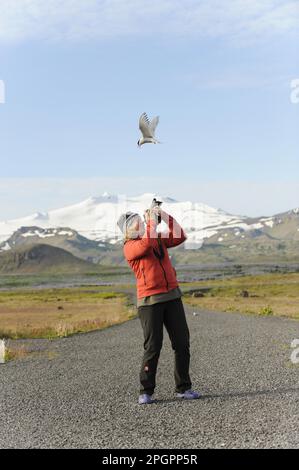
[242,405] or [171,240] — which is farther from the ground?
[171,240]

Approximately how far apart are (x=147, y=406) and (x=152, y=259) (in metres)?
1.97

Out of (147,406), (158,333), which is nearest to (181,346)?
(158,333)

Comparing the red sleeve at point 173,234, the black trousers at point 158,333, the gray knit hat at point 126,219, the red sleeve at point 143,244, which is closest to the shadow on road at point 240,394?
the black trousers at point 158,333

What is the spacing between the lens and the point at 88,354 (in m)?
15.7

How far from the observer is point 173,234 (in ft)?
28.6

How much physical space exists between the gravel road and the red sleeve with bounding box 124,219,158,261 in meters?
2.03

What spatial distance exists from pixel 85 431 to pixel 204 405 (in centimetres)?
190

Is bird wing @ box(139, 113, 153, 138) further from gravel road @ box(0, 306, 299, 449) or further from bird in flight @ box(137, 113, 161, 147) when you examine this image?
gravel road @ box(0, 306, 299, 449)

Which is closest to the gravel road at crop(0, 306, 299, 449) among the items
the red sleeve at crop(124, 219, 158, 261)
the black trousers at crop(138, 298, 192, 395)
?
the black trousers at crop(138, 298, 192, 395)

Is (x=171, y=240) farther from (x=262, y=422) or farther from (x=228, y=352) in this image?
(x=228, y=352)

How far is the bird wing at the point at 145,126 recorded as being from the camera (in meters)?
7.98

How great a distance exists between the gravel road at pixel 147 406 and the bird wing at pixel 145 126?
3468 millimetres
